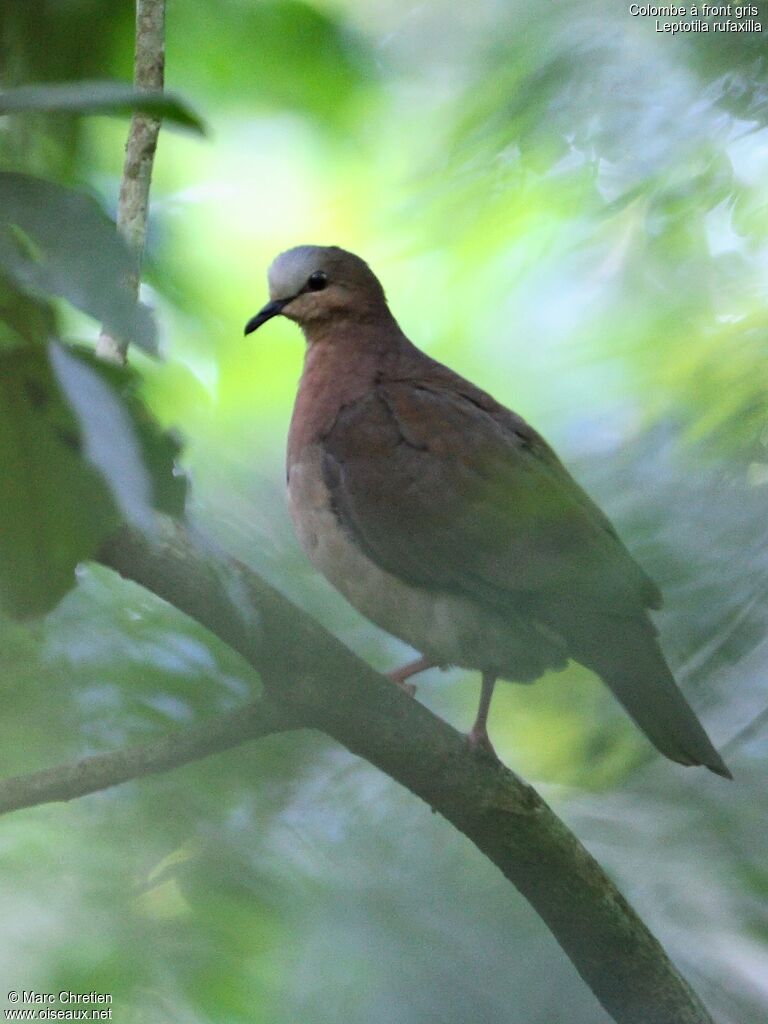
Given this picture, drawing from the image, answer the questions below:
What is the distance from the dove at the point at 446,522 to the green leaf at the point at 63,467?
0.29m

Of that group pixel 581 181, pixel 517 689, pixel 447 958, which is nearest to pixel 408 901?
pixel 447 958

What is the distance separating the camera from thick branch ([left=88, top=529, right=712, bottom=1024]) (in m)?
0.44

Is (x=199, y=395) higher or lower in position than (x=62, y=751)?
higher

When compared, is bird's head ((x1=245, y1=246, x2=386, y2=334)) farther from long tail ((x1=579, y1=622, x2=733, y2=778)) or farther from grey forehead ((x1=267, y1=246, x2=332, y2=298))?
long tail ((x1=579, y1=622, x2=733, y2=778))

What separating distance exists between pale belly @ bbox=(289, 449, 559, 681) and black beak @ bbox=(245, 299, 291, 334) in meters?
A: 0.13

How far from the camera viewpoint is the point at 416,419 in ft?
3.34

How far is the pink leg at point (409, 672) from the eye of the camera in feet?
2.05

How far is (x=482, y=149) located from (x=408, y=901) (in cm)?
54

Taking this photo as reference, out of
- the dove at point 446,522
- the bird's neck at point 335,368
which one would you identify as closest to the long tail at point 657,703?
the dove at point 446,522

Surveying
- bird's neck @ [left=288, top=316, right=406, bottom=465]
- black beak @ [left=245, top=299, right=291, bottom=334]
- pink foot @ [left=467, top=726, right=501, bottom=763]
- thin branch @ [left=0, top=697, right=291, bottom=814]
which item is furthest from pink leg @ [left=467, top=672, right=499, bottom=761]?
bird's neck @ [left=288, top=316, right=406, bottom=465]

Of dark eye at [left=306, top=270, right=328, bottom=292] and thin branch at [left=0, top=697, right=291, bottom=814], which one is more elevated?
dark eye at [left=306, top=270, right=328, bottom=292]

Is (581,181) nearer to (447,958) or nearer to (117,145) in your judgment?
(117,145)

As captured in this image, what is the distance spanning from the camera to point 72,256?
22 centimetres

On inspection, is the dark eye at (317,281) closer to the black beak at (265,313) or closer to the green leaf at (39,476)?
the black beak at (265,313)
